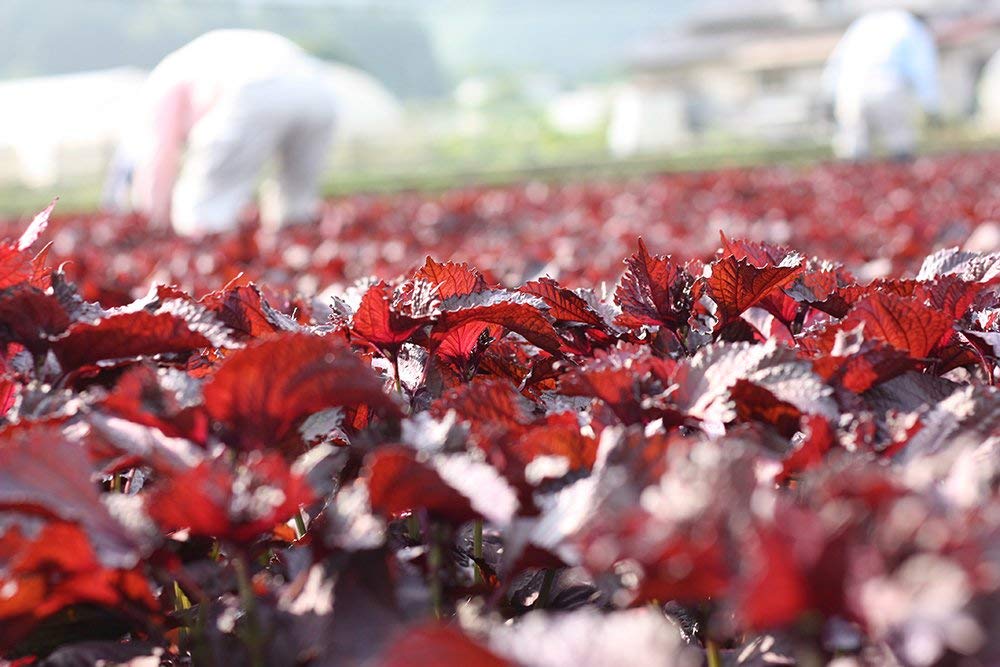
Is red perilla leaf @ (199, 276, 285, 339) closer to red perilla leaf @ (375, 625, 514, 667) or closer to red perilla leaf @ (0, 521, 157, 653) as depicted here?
red perilla leaf @ (0, 521, 157, 653)

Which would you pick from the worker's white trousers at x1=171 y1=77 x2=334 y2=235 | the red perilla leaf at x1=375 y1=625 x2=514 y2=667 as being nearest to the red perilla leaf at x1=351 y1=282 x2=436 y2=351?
the red perilla leaf at x1=375 y1=625 x2=514 y2=667

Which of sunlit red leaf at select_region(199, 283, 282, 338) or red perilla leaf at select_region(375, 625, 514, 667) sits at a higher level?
red perilla leaf at select_region(375, 625, 514, 667)

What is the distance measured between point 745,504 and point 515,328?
64 centimetres

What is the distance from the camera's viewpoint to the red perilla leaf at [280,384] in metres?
0.85

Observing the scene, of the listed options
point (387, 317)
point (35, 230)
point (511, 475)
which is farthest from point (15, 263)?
point (511, 475)

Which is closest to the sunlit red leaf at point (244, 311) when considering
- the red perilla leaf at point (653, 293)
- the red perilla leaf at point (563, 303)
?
the red perilla leaf at point (563, 303)

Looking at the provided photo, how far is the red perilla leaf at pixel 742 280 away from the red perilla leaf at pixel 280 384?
0.51m

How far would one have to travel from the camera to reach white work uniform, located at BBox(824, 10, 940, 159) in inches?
488

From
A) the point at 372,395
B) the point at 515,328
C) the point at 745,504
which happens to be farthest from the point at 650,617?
the point at 515,328

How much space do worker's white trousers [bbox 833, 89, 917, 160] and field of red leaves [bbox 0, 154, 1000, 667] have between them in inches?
459

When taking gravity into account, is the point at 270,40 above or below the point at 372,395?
below

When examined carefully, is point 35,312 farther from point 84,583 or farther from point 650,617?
point 650,617

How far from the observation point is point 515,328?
50.7 inches

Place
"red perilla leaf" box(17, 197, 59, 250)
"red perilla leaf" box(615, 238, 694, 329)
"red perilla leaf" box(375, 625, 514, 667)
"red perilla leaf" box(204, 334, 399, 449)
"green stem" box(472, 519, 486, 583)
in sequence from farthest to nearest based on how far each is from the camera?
"red perilla leaf" box(615, 238, 694, 329) → "red perilla leaf" box(17, 197, 59, 250) → "green stem" box(472, 519, 486, 583) → "red perilla leaf" box(204, 334, 399, 449) → "red perilla leaf" box(375, 625, 514, 667)
